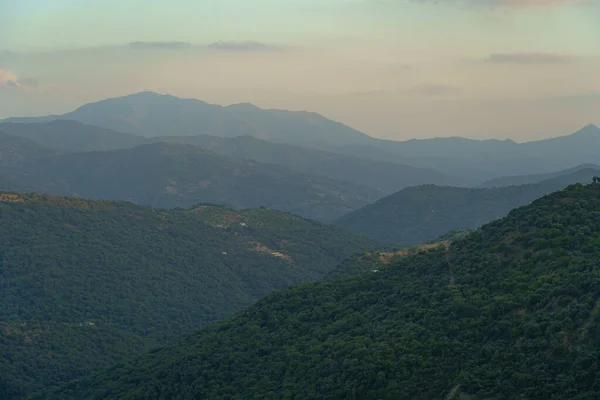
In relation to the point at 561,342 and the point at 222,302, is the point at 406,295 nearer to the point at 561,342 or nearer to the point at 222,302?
the point at 561,342

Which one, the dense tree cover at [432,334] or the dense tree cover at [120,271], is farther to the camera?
the dense tree cover at [120,271]

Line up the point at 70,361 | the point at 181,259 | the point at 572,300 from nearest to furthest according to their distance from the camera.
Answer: the point at 572,300, the point at 70,361, the point at 181,259

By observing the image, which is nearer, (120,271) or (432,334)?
(432,334)

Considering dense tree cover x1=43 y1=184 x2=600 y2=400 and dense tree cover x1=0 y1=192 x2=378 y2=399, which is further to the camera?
dense tree cover x1=0 y1=192 x2=378 y2=399

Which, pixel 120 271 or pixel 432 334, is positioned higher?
pixel 432 334

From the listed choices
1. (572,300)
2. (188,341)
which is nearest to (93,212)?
(188,341)
